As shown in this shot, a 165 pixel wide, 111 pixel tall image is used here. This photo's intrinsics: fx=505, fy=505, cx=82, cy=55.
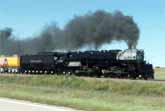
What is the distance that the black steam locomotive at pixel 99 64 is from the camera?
46344 mm

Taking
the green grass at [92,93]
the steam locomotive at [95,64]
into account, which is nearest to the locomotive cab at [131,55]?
the steam locomotive at [95,64]

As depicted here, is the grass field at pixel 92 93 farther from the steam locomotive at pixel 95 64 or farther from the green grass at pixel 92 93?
the steam locomotive at pixel 95 64

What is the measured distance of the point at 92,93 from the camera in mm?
28281

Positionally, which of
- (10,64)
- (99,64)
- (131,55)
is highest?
(10,64)

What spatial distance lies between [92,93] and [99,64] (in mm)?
21596

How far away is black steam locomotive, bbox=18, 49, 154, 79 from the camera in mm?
46344

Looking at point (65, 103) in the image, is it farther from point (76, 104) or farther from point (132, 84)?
point (132, 84)

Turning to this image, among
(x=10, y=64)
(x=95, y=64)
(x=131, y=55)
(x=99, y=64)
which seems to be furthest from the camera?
(x=10, y=64)

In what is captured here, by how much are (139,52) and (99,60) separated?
4.38 metres

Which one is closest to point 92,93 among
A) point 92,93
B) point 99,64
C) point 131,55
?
point 92,93

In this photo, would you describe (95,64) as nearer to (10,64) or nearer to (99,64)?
(99,64)

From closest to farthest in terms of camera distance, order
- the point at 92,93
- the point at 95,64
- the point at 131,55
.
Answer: the point at 92,93 → the point at 131,55 → the point at 95,64

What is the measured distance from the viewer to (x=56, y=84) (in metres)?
39.6

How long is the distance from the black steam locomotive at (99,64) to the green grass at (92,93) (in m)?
7.60
